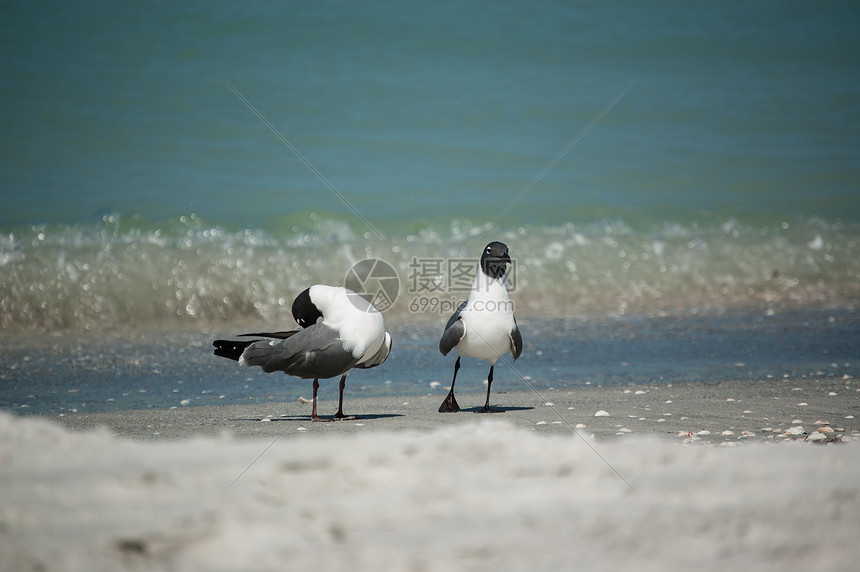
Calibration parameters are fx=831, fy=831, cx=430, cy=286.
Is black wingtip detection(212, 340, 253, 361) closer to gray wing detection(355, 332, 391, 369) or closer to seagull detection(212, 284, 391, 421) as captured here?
seagull detection(212, 284, 391, 421)

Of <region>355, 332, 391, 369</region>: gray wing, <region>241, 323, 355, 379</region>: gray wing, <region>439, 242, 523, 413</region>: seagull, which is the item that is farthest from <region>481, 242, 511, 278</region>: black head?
<region>241, 323, 355, 379</region>: gray wing

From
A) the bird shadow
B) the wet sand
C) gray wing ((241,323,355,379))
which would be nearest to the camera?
the wet sand

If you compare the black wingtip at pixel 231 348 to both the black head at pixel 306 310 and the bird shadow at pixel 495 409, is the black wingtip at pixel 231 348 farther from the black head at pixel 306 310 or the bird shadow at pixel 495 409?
the bird shadow at pixel 495 409

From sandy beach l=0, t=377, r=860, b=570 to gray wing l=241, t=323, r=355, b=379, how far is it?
1.71m

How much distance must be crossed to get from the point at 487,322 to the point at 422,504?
295 centimetres

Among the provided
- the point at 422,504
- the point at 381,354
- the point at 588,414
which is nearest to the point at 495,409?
the point at 588,414

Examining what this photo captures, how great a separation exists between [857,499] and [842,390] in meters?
3.54

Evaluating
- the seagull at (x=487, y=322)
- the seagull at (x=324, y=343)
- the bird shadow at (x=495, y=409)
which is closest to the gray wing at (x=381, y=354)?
the seagull at (x=324, y=343)

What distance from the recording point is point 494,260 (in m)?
5.25

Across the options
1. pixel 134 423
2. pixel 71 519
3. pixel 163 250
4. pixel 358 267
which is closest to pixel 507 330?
pixel 358 267

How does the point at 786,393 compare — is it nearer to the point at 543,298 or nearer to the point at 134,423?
the point at 134,423

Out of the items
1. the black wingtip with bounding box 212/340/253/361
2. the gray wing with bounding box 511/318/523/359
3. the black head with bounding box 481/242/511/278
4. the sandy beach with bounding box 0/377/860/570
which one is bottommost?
the sandy beach with bounding box 0/377/860/570

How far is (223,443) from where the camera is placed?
295 cm

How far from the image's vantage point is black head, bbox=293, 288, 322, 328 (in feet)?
16.0
